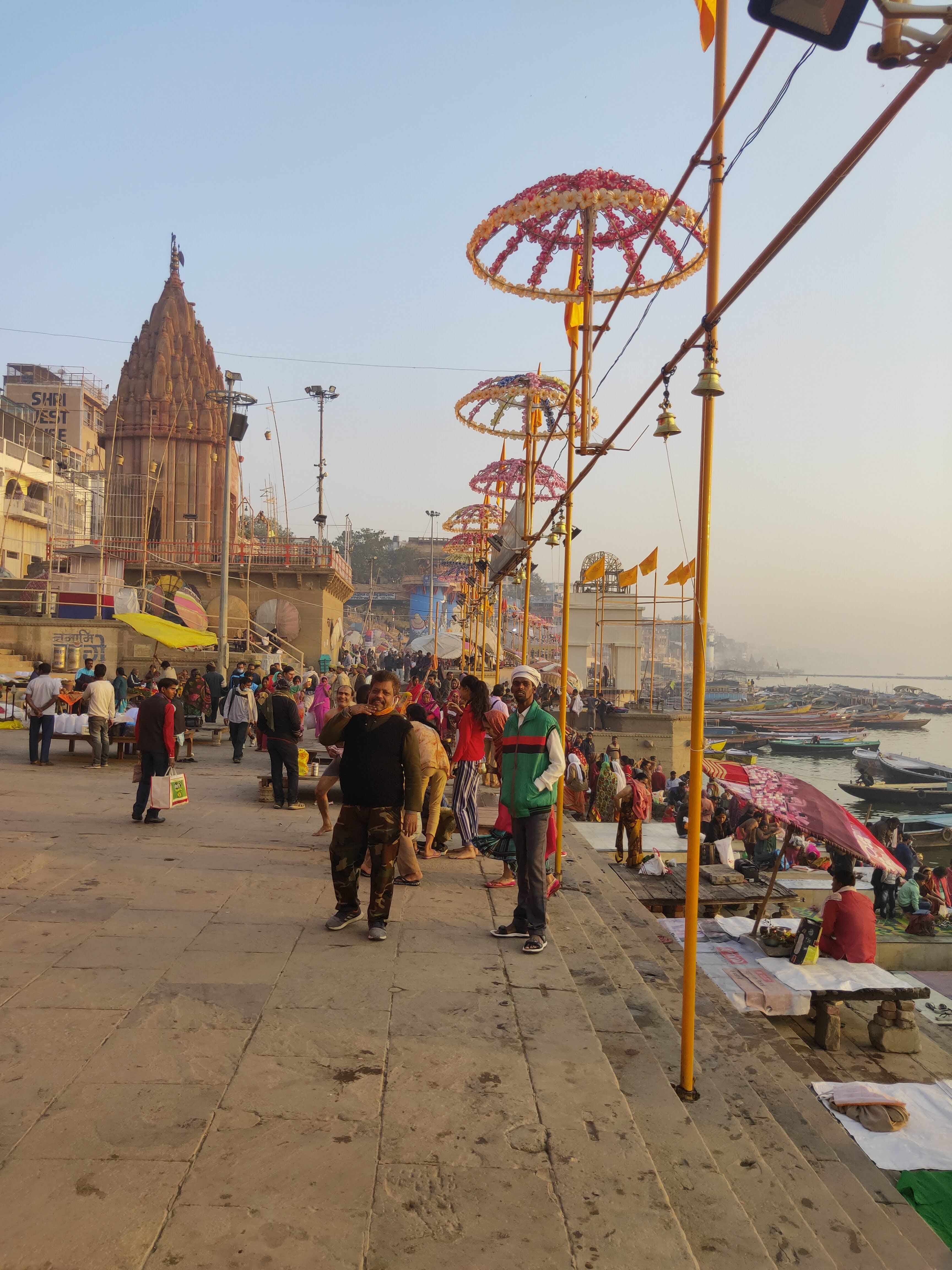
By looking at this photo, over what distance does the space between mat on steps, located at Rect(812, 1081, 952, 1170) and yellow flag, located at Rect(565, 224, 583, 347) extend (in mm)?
6564

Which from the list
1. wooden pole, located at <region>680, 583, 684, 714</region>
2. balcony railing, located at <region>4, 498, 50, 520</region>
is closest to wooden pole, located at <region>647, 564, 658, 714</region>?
wooden pole, located at <region>680, 583, 684, 714</region>

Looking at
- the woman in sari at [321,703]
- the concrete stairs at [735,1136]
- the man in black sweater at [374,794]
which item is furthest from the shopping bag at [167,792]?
the woman in sari at [321,703]

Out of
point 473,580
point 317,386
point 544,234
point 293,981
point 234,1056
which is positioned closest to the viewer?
point 234,1056

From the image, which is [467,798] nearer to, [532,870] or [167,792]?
[532,870]

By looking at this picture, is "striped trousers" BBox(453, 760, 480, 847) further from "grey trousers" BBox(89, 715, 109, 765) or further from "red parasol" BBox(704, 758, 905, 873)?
"grey trousers" BBox(89, 715, 109, 765)

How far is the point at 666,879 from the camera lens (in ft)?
30.3

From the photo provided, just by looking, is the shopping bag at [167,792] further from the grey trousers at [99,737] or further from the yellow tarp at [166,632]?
the yellow tarp at [166,632]

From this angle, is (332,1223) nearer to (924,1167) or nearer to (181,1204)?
(181,1204)

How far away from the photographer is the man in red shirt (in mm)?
6391

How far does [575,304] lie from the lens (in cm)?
818

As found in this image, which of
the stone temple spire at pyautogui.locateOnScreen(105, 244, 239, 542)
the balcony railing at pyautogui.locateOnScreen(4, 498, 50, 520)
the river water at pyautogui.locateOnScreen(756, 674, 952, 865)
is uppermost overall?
the stone temple spire at pyautogui.locateOnScreen(105, 244, 239, 542)

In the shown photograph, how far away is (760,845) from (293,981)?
9.72 m

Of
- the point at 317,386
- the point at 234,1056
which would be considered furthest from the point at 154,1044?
the point at 317,386

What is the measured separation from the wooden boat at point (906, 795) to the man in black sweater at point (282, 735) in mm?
31066
